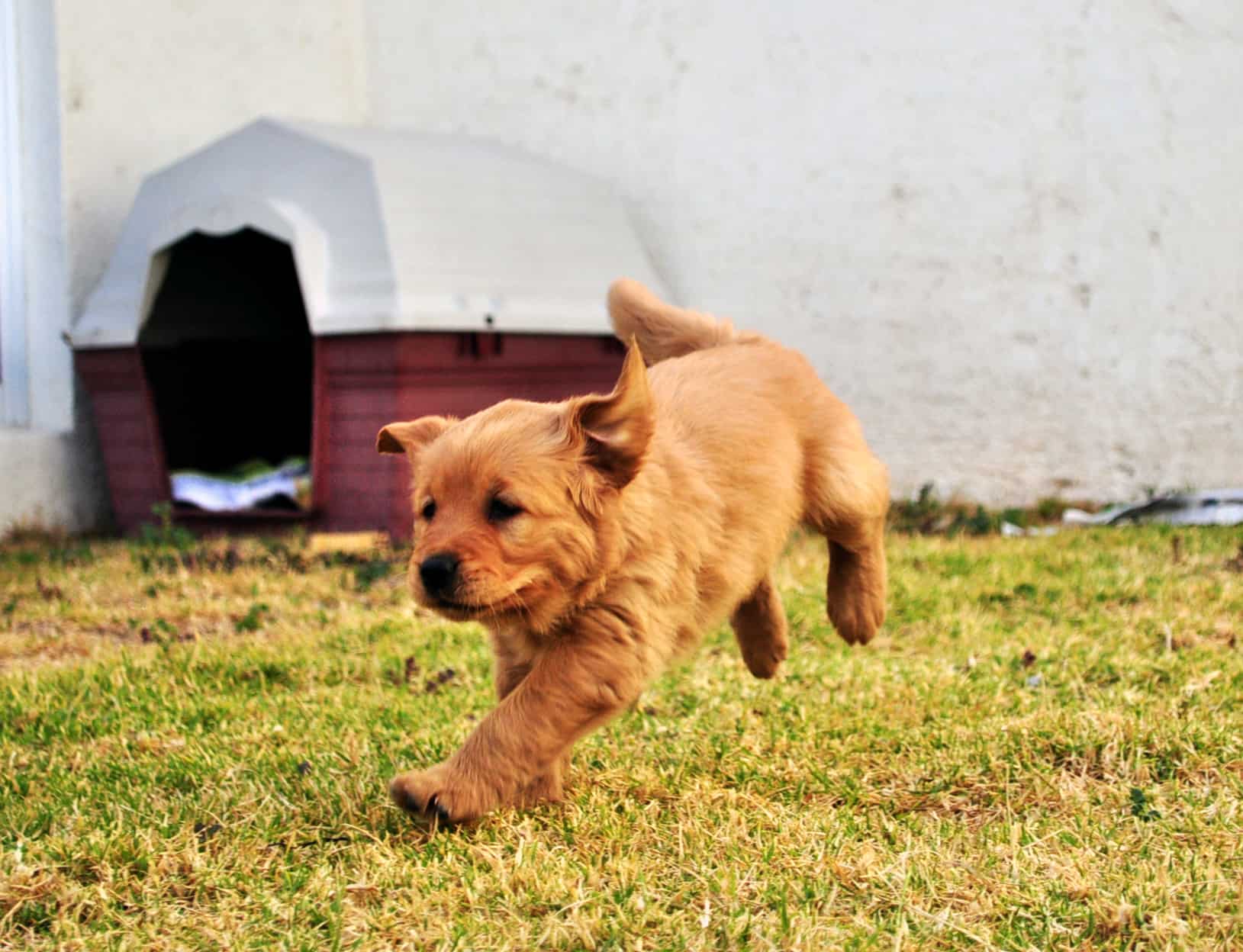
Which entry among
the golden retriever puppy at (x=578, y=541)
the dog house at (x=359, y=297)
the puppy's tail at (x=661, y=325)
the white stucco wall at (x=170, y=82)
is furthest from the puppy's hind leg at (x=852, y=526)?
the white stucco wall at (x=170, y=82)

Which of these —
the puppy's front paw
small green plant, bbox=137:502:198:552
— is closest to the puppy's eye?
the puppy's front paw

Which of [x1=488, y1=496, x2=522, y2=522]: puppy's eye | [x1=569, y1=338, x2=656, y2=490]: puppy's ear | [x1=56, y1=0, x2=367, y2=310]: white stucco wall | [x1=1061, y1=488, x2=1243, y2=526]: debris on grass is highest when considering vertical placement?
[x1=56, y1=0, x2=367, y2=310]: white stucco wall

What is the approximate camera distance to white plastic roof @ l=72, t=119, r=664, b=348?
591 cm

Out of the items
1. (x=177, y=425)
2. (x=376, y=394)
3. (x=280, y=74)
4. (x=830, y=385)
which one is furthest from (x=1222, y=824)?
(x=280, y=74)

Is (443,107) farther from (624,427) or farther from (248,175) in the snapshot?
(624,427)

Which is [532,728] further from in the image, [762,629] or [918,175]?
[918,175]

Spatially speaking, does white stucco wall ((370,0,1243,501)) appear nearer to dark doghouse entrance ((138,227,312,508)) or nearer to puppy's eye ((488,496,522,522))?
dark doghouse entrance ((138,227,312,508))

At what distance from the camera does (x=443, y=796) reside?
2.43 meters

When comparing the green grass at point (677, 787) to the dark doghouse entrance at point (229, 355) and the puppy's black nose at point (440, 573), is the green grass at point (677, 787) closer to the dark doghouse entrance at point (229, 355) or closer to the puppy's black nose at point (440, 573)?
the puppy's black nose at point (440, 573)

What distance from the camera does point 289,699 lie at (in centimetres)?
362

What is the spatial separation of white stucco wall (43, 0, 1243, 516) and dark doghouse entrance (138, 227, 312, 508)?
1.58ft

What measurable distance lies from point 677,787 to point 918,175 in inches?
189

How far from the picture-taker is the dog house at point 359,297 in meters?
5.91

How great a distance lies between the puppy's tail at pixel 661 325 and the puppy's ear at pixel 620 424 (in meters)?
1.09
